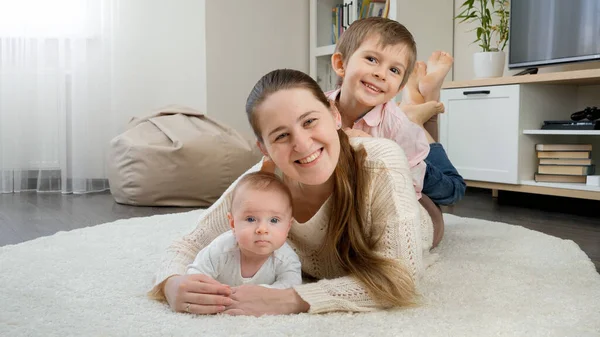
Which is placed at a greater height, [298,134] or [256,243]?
[298,134]

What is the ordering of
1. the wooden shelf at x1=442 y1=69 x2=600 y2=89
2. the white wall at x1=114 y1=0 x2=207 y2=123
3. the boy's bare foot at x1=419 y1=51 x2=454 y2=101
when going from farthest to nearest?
the white wall at x1=114 y1=0 x2=207 y2=123
the wooden shelf at x1=442 y1=69 x2=600 y2=89
the boy's bare foot at x1=419 y1=51 x2=454 y2=101

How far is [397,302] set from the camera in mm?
1338

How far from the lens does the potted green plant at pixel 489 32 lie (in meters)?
3.56

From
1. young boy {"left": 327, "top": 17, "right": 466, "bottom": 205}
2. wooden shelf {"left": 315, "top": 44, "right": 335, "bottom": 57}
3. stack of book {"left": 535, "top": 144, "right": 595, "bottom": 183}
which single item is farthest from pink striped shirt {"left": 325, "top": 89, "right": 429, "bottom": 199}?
wooden shelf {"left": 315, "top": 44, "right": 335, "bottom": 57}

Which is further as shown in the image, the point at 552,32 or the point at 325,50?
the point at 325,50

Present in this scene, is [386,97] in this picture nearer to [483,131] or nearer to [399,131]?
[399,131]

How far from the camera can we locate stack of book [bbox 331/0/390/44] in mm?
4109

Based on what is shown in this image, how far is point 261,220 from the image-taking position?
1325 mm

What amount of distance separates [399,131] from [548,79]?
62.3 inches

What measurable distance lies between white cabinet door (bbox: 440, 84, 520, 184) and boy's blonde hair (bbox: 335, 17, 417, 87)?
1.62 metres

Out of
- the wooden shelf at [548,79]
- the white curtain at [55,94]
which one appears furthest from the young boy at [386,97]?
the white curtain at [55,94]

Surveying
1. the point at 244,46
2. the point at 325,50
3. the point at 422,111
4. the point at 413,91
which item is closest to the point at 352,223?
the point at 422,111

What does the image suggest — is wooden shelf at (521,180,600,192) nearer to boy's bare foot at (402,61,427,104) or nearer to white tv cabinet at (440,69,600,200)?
white tv cabinet at (440,69,600,200)

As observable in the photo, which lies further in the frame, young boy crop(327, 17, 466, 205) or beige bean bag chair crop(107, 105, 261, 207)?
beige bean bag chair crop(107, 105, 261, 207)
